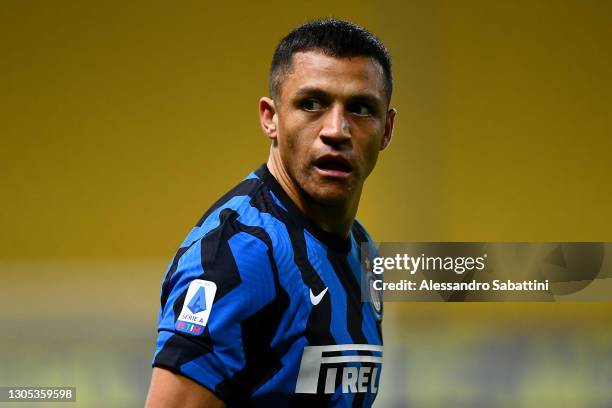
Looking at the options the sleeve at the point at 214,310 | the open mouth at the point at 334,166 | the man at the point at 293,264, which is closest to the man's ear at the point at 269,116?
the man at the point at 293,264

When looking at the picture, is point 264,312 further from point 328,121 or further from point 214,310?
point 328,121

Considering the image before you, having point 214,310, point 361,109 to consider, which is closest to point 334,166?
point 361,109

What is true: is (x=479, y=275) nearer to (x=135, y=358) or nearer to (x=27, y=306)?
(x=135, y=358)

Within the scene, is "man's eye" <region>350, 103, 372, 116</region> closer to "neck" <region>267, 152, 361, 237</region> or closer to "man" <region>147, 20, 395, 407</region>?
"man" <region>147, 20, 395, 407</region>

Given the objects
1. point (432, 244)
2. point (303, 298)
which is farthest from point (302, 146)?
point (432, 244)

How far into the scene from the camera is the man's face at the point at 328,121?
1.29m

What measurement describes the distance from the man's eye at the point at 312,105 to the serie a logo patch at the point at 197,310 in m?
0.34

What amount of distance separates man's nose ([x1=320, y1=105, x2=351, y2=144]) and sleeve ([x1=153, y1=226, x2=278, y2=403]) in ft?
0.73

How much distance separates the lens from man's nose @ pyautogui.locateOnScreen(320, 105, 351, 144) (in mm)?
1279

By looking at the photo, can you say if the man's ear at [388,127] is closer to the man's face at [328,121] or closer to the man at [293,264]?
the man at [293,264]

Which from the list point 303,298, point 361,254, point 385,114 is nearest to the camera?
point 303,298

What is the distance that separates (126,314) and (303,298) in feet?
7.44

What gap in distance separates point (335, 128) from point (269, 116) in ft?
0.58

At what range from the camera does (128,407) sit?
3.30 m
